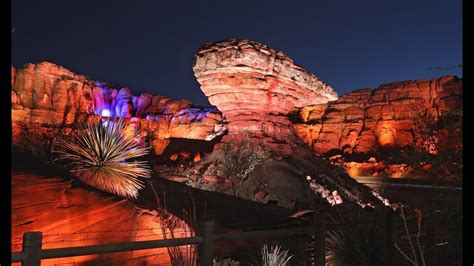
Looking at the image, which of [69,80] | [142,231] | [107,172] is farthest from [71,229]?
[69,80]

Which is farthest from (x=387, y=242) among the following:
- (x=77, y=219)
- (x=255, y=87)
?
(x=255, y=87)

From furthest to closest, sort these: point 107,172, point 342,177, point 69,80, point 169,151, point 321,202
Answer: point 69,80
point 169,151
point 342,177
point 321,202
point 107,172

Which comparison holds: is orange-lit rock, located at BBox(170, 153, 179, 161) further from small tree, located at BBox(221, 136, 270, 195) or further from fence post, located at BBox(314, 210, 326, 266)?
fence post, located at BBox(314, 210, 326, 266)

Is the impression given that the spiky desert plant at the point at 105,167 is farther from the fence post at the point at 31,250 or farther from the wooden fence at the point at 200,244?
→ the fence post at the point at 31,250

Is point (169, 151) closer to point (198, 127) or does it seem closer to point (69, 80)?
point (198, 127)

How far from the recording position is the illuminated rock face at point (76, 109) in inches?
1721

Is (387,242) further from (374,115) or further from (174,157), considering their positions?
(374,115)

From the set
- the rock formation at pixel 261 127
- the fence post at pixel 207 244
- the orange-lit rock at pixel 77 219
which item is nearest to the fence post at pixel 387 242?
the fence post at pixel 207 244

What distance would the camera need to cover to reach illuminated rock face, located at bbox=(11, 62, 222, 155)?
43719 millimetres

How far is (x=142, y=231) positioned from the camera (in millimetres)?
8273

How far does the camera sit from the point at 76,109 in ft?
157

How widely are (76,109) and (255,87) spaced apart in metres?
31.6
